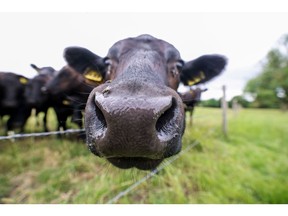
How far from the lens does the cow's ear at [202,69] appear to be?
5.53ft

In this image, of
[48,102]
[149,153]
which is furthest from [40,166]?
[149,153]

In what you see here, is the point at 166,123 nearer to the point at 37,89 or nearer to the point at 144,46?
the point at 144,46

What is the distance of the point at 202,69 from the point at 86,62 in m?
0.70

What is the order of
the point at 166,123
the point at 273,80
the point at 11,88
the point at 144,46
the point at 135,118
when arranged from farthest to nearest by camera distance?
the point at 11,88
the point at 273,80
the point at 144,46
the point at 166,123
the point at 135,118

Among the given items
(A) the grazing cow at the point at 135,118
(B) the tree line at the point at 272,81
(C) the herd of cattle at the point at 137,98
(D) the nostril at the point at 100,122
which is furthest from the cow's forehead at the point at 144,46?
(B) the tree line at the point at 272,81

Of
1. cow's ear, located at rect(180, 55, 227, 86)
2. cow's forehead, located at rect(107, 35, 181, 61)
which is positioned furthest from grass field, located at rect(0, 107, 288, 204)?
cow's ear, located at rect(180, 55, 227, 86)

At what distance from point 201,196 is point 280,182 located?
0.95 m

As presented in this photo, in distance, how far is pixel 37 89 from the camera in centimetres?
388

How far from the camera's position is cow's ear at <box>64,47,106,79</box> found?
1.60 metres

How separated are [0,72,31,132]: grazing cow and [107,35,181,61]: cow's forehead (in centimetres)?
287

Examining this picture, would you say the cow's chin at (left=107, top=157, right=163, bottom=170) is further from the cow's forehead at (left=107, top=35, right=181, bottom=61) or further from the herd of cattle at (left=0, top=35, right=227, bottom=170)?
the cow's forehead at (left=107, top=35, right=181, bottom=61)

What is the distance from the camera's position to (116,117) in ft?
2.51

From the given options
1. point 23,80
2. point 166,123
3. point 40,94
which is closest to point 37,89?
point 40,94

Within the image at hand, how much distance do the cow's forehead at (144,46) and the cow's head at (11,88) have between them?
286 centimetres
